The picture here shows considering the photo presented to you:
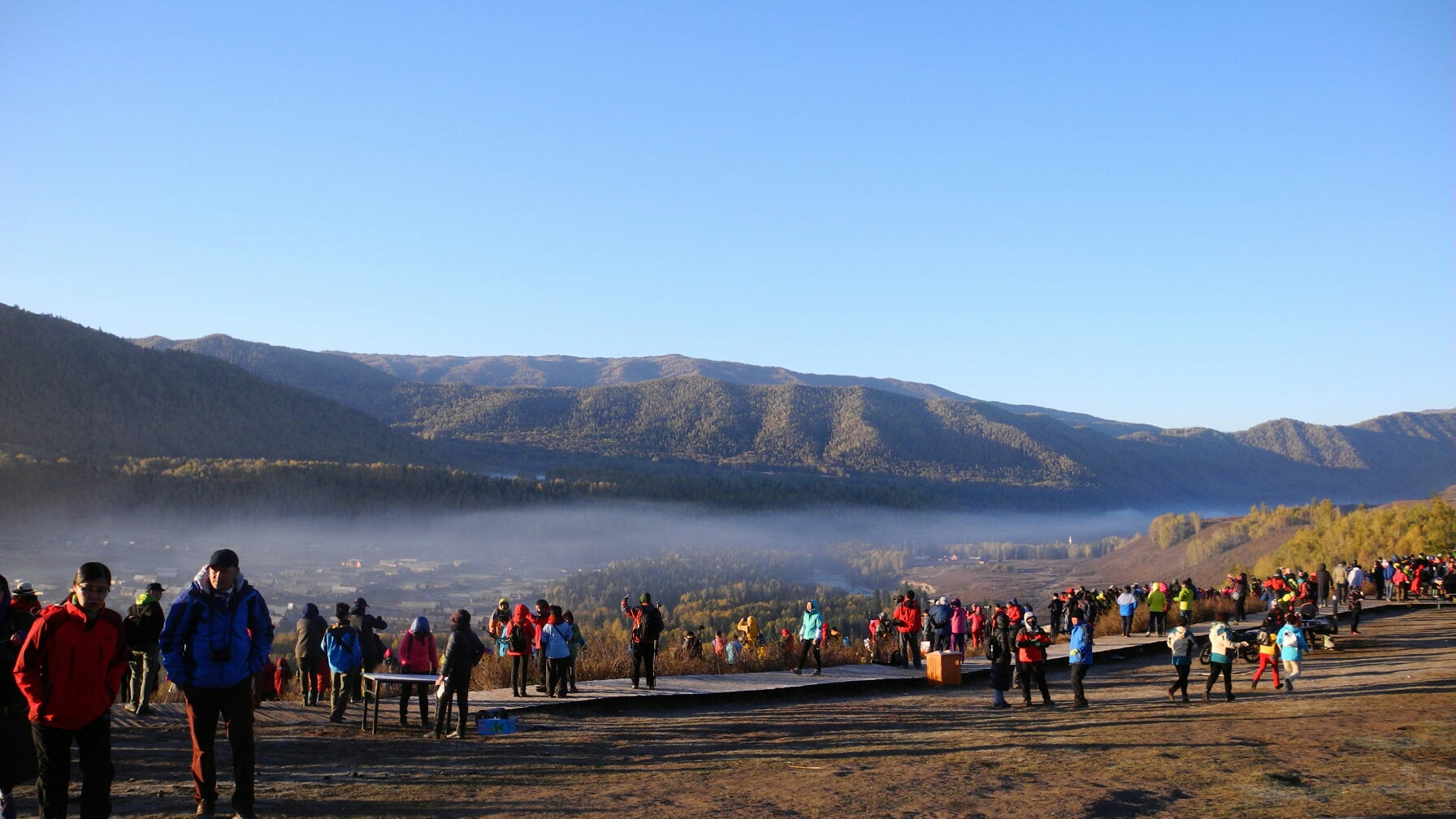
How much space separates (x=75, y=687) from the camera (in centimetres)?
521

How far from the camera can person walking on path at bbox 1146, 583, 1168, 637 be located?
21.3 meters

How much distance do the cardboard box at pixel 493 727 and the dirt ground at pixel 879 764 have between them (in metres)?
0.23

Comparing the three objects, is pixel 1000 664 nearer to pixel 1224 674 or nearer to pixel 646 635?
pixel 1224 674

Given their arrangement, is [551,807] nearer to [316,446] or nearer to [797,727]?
[797,727]

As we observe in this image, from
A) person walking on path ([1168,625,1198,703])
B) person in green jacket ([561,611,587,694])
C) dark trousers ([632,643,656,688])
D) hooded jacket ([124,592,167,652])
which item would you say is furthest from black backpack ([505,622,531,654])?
person walking on path ([1168,625,1198,703])

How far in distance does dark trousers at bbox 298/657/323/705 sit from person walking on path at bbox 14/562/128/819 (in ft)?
20.2

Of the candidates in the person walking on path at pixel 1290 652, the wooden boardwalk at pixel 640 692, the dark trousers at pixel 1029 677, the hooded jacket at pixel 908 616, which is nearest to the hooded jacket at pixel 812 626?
the wooden boardwalk at pixel 640 692

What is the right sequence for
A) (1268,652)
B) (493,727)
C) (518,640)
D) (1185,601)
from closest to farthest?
(493,727), (518,640), (1268,652), (1185,601)

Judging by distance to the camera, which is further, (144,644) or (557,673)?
(557,673)

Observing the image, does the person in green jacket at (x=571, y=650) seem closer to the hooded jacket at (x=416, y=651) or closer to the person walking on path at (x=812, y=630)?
the hooded jacket at (x=416, y=651)

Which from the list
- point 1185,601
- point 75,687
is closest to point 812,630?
point 1185,601

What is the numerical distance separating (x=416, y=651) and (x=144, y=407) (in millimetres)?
88885

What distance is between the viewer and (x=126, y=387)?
286 feet

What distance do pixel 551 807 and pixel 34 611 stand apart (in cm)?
504
